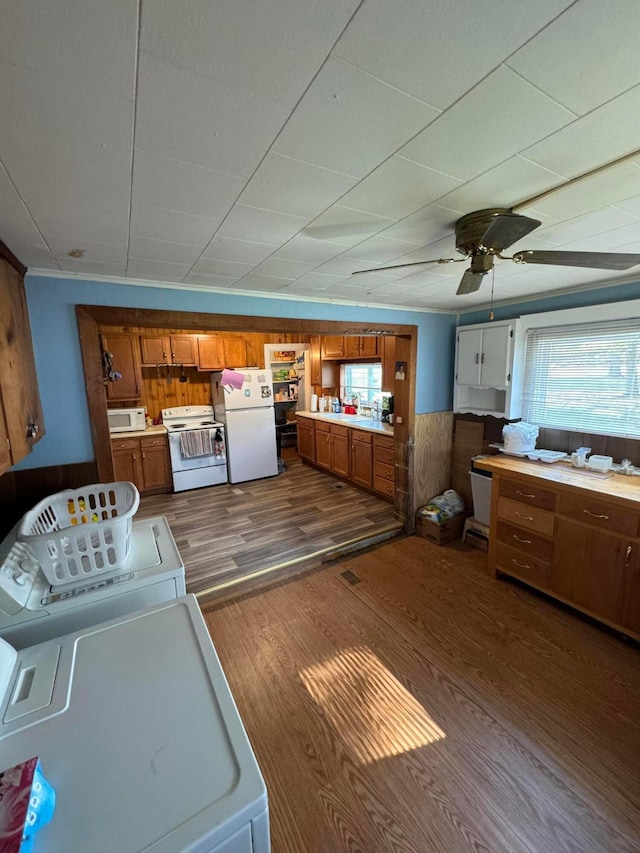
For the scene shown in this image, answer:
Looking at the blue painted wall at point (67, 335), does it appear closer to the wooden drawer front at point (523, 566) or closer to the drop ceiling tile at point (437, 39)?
the drop ceiling tile at point (437, 39)

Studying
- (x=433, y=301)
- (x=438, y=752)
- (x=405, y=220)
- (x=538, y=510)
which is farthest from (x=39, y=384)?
(x=538, y=510)

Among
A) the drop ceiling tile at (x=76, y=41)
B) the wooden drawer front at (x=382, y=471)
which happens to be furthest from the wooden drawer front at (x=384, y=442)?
the drop ceiling tile at (x=76, y=41)

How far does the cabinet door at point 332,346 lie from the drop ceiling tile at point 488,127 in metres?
4.15

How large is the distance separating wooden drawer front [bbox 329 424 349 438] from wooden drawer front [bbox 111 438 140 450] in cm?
266

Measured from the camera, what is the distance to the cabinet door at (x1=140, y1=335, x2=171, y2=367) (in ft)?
15.3

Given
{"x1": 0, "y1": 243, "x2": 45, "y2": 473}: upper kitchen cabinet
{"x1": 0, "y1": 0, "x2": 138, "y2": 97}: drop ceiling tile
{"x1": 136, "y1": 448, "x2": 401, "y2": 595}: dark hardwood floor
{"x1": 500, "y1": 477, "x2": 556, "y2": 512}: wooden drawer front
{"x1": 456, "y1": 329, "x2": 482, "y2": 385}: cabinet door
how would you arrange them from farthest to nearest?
{"x1": 456, "y1": 329, "x2": 482, "y2": 385}: cabinet door, {"x1": 136, "y1": 448, "x2": 401, "y2": 595}: dark hardwood floor, {"x1": 500, "y1": 477, "x2": 556, "y2": 512}: wooden drawer front, {"x1": 0, "y1": 243, "x2": 45, "y2": 473}: upper kitchen cabinet, {"x1": 0, "y1": 0, "x2": 138, "y2": 97}: drop ceiling tile

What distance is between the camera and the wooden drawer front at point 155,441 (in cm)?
454

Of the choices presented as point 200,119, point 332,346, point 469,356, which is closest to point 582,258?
point 200,119

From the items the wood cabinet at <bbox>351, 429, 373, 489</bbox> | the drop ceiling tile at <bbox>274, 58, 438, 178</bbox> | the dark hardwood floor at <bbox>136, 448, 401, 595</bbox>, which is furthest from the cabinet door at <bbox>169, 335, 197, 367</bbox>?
the drop ceiling tile at <bbox>274, 58, 438, 178</bbox>

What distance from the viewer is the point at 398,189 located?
1.20 m

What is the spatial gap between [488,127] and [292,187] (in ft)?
1.98

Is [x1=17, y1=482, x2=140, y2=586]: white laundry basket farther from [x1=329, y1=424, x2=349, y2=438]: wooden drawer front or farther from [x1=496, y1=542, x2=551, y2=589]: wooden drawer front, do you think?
[x1=329, y1=424, x2=349, y2=438]: wooden drawer front

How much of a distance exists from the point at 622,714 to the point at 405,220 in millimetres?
2637

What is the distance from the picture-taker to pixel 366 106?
828mm
